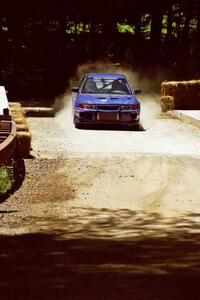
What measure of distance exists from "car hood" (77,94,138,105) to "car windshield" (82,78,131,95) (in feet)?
1.35

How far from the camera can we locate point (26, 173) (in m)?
11.8

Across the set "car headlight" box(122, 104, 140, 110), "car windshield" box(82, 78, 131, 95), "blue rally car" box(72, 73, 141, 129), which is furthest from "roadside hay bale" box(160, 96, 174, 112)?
"car headlight" box(122, 104, 140, 110)

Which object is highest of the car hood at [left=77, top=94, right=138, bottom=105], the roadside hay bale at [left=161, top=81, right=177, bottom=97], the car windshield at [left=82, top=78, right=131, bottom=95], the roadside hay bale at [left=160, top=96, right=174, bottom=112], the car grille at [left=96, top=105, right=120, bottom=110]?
the car windshield at [left=82, top=78, right=131, bottom=95]

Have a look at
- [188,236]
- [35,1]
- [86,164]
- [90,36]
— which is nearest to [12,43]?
[35,1]

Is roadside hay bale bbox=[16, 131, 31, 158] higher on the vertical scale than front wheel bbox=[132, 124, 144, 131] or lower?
higher

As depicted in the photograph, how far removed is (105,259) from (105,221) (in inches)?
85.1

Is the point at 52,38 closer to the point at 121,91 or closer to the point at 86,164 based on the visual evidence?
the point at 121,91

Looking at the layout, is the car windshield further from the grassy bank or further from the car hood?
the grassy bank

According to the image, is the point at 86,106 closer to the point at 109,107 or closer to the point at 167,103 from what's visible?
the point at 109,107

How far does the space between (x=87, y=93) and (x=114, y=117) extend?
4.06 feet

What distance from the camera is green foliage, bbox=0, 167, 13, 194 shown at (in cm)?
1064

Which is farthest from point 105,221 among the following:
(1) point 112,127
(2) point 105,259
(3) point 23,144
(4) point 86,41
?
(4) point 86,41

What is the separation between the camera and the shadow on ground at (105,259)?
16.9 feet

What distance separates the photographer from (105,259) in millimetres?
6297
